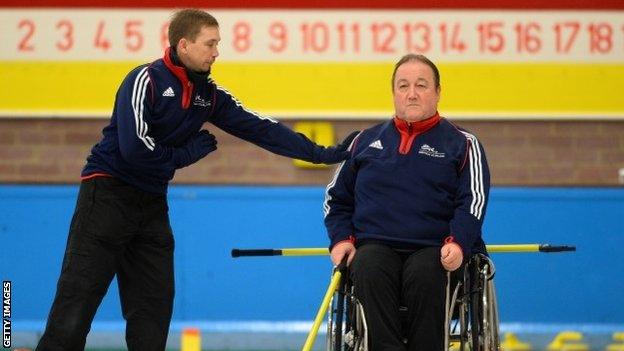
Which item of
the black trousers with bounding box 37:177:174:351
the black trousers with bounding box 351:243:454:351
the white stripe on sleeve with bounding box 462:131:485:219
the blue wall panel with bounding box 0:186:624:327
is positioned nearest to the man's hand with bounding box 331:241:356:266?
the black trousers with bounding box 351:243:454:351

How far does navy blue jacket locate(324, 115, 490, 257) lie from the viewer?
486cm

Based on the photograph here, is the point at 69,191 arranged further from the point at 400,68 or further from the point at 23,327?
the point at 400,68

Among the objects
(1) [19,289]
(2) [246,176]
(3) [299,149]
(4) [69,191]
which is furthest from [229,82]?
(3) [299,149]

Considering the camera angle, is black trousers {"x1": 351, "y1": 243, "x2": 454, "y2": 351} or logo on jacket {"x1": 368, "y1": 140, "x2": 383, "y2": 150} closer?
black trousers {"x1": 351, "y1": 243, "x2": 454, "y2": 351}

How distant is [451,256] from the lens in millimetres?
4680

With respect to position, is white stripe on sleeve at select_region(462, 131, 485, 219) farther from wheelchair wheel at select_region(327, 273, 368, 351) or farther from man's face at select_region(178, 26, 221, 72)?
man's face at select_region(178, 26, 221, 72)

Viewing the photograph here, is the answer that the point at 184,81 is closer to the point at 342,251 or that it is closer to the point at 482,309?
the point at 342,251

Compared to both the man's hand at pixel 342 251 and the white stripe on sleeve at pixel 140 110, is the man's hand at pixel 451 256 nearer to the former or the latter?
the man's hand at pixel 342 251

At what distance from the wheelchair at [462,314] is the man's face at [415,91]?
58 cm

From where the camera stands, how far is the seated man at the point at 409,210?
4664mm

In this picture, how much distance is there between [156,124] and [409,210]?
1.02m

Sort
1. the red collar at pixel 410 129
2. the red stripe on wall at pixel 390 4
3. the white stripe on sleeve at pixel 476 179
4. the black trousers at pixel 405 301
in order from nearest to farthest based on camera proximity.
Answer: the black trousers at pixel 405 301 < the white stripe on sleeve at pixel 476 179 < the red collar at pixel 410 129 < the red stripe on wall at pixel 390 4

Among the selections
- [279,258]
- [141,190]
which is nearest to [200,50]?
[141,190]

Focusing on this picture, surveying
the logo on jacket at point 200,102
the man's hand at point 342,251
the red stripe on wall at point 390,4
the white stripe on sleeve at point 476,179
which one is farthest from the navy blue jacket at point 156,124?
the red stripe on wall at point 390,4
